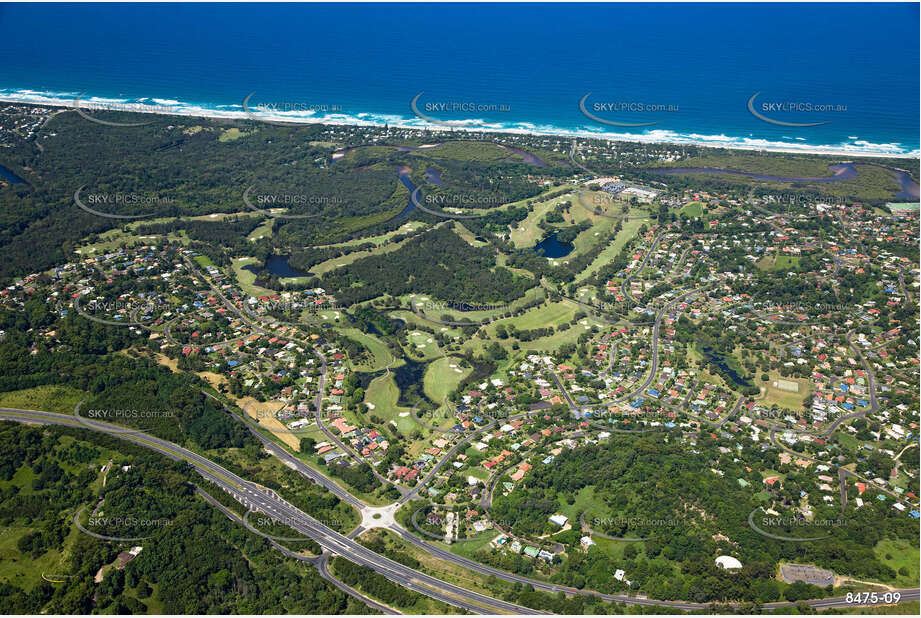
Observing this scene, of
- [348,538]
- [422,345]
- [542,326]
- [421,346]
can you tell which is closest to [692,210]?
[542,326]

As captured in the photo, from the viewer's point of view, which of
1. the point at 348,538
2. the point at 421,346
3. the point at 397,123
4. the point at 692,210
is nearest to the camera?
the point at 348,538

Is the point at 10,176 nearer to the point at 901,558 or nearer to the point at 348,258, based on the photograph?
the point at 348,258

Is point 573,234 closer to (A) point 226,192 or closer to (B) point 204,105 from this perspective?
(A) point 226,192

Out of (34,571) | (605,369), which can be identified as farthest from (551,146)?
(34,571)

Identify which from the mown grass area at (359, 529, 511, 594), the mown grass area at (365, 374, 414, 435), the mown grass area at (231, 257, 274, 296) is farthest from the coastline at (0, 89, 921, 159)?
the mown grass area at (359, 529, 511, 594)

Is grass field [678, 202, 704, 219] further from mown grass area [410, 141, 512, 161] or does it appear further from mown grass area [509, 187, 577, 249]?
mown grass area [410, 141, 512, 161]

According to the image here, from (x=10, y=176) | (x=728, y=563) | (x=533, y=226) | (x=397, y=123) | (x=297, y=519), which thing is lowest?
(x=297, y=519)
